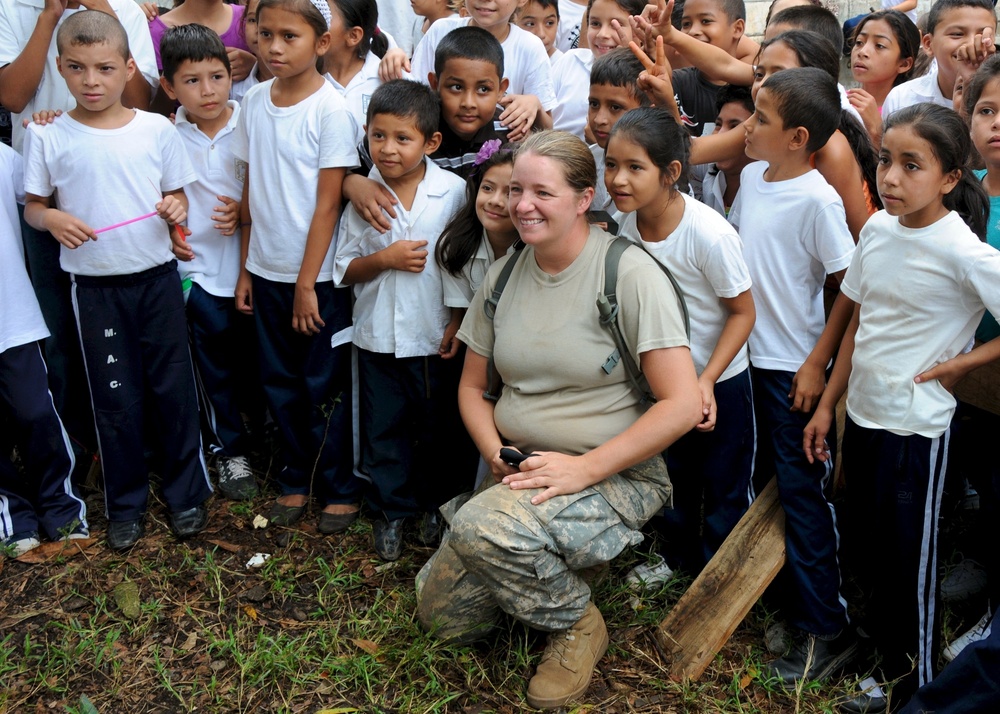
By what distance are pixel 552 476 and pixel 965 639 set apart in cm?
155

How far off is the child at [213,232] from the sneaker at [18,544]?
0.78m

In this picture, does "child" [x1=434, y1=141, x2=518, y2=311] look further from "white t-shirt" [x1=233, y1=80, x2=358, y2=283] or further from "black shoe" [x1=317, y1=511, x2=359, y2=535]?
"black shoe" [x1=317, y1=511, x2=359, y2=535]

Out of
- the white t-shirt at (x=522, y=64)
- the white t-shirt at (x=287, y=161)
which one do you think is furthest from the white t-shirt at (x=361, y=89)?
the white t-shirt at (x=522, y=64)

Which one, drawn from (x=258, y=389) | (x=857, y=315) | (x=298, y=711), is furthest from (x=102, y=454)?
(x=857, y=315)

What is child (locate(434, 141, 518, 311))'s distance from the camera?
11.3ft

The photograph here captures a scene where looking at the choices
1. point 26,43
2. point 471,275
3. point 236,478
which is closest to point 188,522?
point 236,478

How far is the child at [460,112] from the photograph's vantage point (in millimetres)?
3516

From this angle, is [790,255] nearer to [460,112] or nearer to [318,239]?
[460,112]

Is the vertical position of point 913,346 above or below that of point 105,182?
below

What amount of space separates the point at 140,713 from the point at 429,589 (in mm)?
1014

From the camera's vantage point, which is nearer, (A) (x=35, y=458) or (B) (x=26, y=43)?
(A) (x=35, y=458)

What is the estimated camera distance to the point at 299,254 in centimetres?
372

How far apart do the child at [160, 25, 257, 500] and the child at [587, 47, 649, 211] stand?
4.88ft

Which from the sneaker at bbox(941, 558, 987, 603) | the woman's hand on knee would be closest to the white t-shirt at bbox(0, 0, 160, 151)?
the woman's hand on knee
